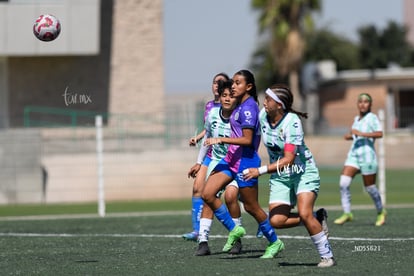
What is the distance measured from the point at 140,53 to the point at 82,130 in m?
5.41

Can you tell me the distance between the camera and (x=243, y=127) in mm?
11328

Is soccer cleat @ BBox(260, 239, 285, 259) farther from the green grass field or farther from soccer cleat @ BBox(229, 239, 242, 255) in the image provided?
soccer cleat @ BBox(229, 239, 242, 255)

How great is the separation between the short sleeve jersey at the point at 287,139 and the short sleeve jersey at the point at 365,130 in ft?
20.1

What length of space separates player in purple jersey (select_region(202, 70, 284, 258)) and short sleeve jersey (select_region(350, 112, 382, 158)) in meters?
5.26

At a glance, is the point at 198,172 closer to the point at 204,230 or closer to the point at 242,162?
the point at 204,230

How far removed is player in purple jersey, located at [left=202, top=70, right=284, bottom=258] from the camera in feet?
37.2

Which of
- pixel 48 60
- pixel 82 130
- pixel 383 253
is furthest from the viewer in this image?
pixel 48 60

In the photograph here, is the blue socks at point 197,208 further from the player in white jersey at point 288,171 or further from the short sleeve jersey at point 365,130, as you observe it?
the short sleeve jersey at point 365,130

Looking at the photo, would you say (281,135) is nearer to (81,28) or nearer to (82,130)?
(82,130)

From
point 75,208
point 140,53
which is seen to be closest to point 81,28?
point 140,53

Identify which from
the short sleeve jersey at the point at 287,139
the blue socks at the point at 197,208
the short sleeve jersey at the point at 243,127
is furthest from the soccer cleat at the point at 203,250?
the blue socks at the point at 197,208

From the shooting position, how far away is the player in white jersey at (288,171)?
1027 cm

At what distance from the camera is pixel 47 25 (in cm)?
1220

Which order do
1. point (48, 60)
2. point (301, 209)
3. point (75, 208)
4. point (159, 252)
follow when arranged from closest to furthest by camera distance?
point (301, 209) → point (159, 252) → point (75, 208) → point (48, 60)
